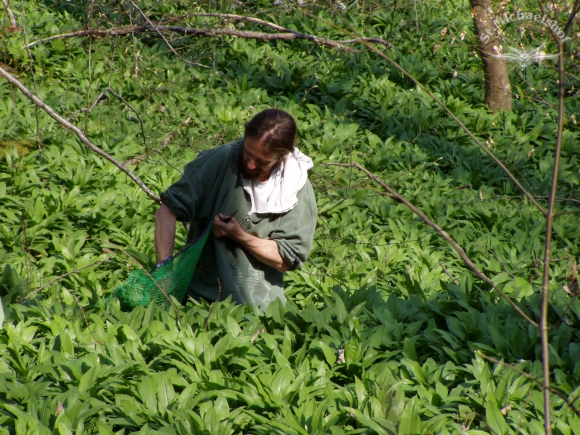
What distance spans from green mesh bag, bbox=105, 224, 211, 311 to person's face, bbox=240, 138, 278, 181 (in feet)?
1.26

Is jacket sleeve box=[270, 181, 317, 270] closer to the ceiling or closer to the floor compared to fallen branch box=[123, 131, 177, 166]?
closer to the ceiling

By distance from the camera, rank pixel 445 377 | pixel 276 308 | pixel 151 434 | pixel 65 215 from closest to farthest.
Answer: pixel 151 434 → pixel 445 377 → pixel 276 308 → pixel 65 215

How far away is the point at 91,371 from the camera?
9.43ft

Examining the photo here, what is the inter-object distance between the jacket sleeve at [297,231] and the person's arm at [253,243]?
0.12 feet

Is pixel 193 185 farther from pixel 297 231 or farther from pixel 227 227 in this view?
pixel 297 231

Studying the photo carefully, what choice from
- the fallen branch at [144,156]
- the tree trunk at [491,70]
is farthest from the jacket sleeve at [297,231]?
the tree trunk at [491,70]

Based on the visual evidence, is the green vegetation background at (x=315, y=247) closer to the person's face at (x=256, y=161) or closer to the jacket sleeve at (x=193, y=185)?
the jacket sleeve at (x=193, y=185)

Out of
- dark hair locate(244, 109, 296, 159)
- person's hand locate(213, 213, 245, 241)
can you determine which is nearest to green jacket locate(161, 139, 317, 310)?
person's hand locate(213, 213, 245, 241)

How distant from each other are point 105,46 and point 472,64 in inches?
209

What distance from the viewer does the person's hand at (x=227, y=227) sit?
3.69m

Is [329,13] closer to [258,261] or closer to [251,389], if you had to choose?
[258,261]

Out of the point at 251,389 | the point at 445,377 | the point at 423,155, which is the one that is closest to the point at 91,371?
the point at 251,389

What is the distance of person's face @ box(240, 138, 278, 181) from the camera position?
3.66 meters

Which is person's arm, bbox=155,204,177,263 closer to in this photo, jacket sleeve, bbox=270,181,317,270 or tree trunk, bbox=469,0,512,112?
jacket sleeve, bbox=270,181,317,270
